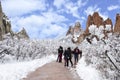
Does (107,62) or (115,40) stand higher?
(115,40)

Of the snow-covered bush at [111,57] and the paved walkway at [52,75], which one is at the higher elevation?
the snow-covered bush at [111,57]

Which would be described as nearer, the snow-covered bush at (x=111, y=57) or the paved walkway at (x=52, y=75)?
the snow-covered bush at (x=111, y=57)

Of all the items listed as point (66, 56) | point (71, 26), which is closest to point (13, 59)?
point (66, 56)

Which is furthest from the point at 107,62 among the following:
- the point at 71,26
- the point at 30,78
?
the point at 71,26

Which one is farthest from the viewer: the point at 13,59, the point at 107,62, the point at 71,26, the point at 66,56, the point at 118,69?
the point at 71,26

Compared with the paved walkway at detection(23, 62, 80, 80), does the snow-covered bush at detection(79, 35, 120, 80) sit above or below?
above

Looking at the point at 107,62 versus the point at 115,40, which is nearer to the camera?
the point at 115,40

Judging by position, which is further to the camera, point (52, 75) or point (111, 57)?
point (52, 75)

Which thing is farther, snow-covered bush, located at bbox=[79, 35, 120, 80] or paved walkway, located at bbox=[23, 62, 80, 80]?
paved walkway, located at bbox=[23, 62, 80, 80]

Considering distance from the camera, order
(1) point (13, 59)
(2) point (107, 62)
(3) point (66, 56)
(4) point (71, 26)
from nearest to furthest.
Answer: (2) point (107, 62), (3) point (66, 56), (1) point (13, 59), (4) point (71, 26)

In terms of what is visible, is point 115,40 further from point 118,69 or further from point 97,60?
point 97,60

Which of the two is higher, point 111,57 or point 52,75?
point 111,57

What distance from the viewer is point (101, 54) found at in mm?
19344

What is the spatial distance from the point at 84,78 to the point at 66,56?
30.8 feet
